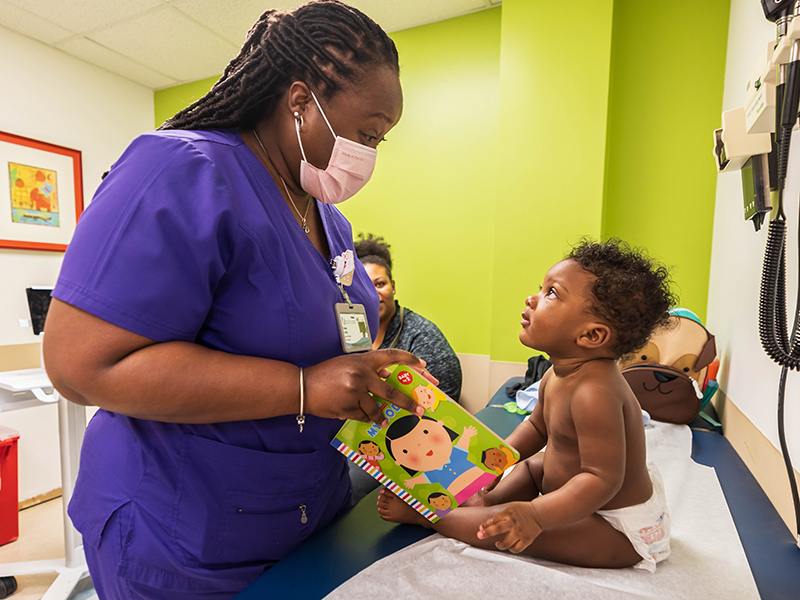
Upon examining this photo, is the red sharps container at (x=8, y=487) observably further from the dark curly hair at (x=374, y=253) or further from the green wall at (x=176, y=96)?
the green wall at (x=176, y=96)

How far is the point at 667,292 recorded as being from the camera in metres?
1.01

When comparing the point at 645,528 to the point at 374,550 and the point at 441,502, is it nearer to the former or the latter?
the point at 441,502

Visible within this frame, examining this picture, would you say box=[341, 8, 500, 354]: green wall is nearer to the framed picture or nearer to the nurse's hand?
the framed picture

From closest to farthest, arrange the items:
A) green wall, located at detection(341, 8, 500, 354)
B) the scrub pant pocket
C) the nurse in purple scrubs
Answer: the nurse in purple scrubs < the scrub pant pocket < green wall, located at detection(341, 8, 500, 354)

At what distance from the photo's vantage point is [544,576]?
0.80m

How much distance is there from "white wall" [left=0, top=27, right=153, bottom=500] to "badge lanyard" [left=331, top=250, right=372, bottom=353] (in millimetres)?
3266

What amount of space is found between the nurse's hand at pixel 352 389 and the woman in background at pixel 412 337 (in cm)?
167

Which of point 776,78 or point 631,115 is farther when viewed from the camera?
point 631,115

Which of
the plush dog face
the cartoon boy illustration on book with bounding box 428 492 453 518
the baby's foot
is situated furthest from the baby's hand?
the plush dog face

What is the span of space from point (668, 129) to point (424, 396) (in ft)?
8.50

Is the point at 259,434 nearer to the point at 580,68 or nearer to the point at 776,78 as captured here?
the point at 776,78

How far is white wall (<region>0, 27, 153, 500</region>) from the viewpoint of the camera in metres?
3.03

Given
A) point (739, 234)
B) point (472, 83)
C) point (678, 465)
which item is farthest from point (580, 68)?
point (678, 465)

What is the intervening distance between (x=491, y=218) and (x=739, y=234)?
4.91 ft
